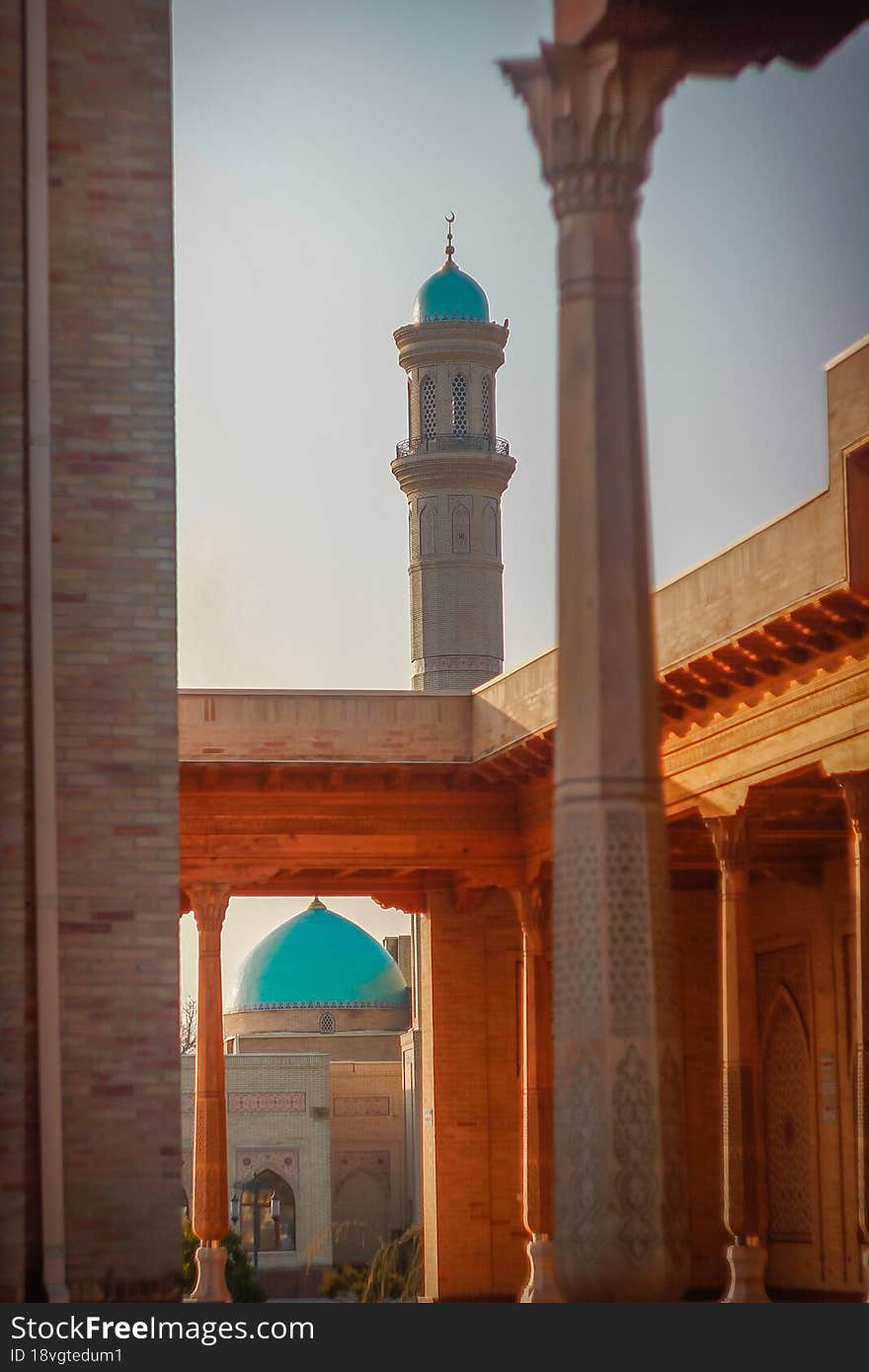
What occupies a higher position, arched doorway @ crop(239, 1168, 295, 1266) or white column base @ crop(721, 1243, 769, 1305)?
white column base @ crop(721, 1243, 769, 1305)

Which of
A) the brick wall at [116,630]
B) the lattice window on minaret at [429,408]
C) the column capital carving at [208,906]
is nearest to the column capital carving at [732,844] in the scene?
the column capital carving at [208,906]

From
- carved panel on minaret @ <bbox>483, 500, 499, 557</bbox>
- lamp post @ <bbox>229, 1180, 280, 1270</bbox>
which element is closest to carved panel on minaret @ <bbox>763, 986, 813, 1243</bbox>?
lamp post @ <bbox>229, 1180, 280, 1270</bbox>

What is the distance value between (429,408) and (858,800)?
2118cm

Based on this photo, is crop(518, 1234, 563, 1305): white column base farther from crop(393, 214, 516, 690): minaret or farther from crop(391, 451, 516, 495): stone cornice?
crop(391, 451, 516, 495): stone cornice

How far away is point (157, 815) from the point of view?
843 centimetres

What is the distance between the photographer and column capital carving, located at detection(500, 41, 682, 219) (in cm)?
788

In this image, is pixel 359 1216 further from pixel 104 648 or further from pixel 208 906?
pixel 104 648

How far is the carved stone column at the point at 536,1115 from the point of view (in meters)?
17.9

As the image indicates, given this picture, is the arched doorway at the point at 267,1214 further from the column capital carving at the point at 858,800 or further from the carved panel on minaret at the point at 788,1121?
the column capital carving at the point at 858,800

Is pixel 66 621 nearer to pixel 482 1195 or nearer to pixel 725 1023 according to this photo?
pixel 725 1023

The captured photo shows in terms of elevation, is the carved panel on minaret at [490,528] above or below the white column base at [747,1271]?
above

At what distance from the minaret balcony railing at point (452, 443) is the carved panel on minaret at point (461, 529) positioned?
3.69 feet

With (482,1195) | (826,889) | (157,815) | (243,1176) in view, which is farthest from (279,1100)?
(157,815)

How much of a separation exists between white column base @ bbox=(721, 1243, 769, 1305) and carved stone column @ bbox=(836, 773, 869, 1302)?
3.65 feet
